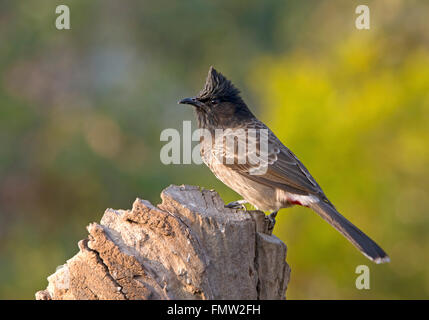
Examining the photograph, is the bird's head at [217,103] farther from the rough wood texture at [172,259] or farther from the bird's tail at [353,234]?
the rough wood texture at [172,259]

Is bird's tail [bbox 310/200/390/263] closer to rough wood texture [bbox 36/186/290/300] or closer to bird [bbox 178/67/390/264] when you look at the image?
bird [bbox 178/67/390/264]

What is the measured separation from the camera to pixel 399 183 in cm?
676

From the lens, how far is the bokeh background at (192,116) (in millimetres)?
6551

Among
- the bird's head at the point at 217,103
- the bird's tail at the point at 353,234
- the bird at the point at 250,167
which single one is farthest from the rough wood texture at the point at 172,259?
the bird's head at the point at 217,103

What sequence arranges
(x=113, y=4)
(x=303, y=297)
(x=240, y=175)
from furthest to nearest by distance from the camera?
(x=113, y=4)
(x=303, y=297)
(x=240, y=175)

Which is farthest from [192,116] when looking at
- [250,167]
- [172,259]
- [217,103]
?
[172,259]

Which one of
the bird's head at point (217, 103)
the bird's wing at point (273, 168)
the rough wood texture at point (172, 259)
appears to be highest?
the bird's head at point (217, 103)

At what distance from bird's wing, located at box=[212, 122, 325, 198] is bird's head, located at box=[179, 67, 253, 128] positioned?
0.80 feet

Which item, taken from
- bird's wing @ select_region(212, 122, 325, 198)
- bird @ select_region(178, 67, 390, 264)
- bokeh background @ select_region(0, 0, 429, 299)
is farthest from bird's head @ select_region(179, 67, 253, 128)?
bokeh background @ select_region(0, 0, 429, 299)

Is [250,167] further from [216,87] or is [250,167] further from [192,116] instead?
[192,116]

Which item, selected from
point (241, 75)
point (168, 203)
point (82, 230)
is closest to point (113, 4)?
point (241, 75)
